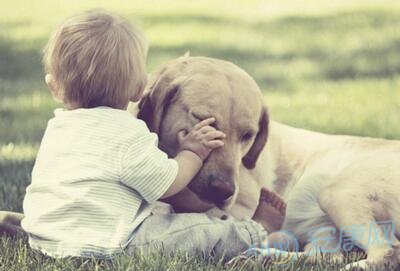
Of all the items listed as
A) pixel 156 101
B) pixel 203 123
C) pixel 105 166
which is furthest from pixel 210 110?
pixel 105 166

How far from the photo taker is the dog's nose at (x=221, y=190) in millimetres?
4207

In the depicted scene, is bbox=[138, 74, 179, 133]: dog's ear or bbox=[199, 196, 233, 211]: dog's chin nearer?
bbox=[199, 196, 233, 211]: dog's chin

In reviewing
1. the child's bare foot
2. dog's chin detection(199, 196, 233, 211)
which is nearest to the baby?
dog's chin detection(199, 196, 233, 211)

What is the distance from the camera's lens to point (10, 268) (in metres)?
3.83

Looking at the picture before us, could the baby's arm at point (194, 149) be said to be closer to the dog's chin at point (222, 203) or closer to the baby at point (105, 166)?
the baby at point (105, 166)

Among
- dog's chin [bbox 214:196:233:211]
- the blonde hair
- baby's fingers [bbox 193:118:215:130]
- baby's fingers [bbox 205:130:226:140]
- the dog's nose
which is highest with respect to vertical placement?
the blonde hair

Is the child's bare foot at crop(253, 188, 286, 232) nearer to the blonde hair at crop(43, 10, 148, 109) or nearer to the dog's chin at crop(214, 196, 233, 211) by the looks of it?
the dog's chin at crop(214, 196, 233, 211)

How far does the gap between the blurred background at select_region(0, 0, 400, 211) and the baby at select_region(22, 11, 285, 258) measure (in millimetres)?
1227

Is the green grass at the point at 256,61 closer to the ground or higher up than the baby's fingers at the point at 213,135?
closer to the ground

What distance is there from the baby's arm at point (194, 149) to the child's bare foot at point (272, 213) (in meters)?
0.61

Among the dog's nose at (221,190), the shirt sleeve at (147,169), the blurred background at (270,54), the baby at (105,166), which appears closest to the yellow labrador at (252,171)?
the dog's nose at (221,190)

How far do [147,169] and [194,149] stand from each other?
37cm

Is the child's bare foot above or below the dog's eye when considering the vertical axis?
below

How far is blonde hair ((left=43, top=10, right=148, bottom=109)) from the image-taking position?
3982 millimetres
